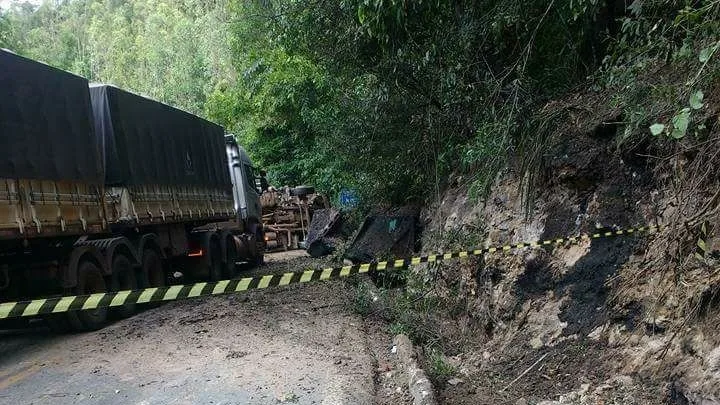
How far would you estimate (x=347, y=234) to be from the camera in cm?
1631

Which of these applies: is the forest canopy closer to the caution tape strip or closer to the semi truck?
the caution tape strip

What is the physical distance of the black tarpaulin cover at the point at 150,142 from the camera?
340 inches

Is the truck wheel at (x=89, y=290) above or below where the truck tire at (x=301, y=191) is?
below

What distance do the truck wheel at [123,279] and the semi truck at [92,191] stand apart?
16 mm

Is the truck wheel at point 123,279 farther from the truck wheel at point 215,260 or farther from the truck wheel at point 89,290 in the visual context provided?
the truck wheel at point 215,260

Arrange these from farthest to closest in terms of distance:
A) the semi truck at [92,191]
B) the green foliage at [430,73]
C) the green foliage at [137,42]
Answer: the green foliage at [137,42] → the green foliage at [430,73] → the semi truck at [92,191]

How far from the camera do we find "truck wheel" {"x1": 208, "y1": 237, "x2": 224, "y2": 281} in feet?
40.6

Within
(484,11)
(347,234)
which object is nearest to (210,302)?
(484,11)

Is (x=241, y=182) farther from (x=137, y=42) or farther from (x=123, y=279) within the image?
(x=137, y=42)

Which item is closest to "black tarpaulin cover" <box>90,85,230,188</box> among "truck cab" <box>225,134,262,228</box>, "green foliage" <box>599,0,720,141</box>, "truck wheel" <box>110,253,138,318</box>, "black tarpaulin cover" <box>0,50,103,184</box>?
"black tarpaulin cover" <box>0,50,103,184</box>

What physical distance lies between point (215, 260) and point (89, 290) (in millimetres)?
4947

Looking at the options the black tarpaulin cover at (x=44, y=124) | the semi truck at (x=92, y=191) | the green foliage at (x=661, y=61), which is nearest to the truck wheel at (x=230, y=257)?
the semi truck at (x=92, y=191)

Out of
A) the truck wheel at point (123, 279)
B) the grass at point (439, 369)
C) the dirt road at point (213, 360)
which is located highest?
the truck wheel at point (123, 279)

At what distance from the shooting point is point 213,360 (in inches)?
241
